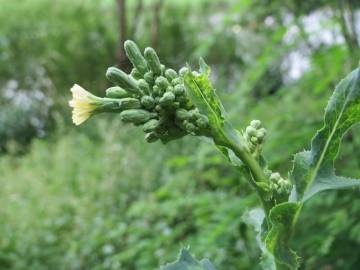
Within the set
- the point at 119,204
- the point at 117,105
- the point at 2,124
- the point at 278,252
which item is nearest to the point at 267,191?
the point at 278,252

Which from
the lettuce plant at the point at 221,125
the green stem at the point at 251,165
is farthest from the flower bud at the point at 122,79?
the green stem at the point at 251,165

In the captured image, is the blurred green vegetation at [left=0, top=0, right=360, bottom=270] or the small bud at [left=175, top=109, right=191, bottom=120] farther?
the blurred green vegetation at [left=0, top=0, right=360, bottom=270]

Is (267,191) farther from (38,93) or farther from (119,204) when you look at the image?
(38,93)

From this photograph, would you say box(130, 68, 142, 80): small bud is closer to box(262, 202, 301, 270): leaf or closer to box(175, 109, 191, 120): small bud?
box(175, 109, 191, 120): small bud

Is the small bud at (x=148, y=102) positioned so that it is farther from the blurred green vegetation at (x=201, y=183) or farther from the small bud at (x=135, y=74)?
the blurred green vegetation at (x=201, y=183)

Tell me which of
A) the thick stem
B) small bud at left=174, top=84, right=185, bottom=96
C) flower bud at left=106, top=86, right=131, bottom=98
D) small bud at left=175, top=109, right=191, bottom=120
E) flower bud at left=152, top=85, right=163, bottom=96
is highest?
flower bud at left=106, top=86, right=131, bottom=98

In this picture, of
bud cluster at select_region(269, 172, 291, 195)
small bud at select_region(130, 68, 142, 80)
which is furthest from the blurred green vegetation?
bud cluster at select_region(269, 172, 291, 195)
